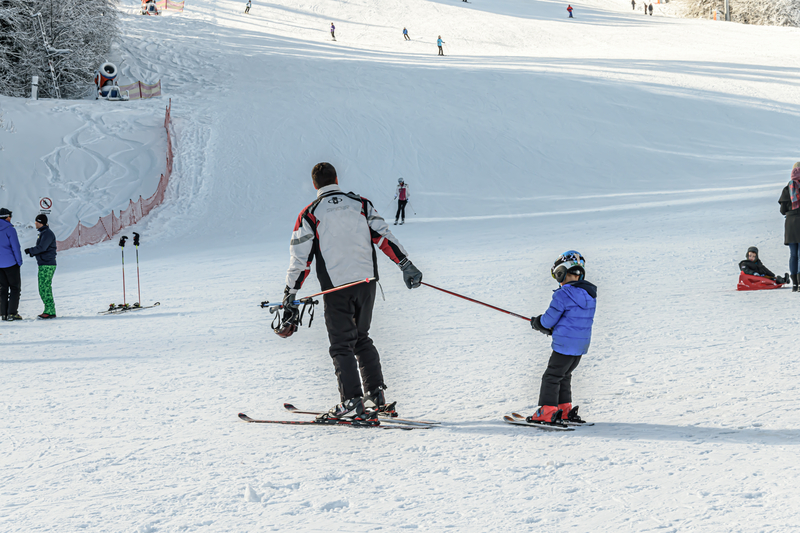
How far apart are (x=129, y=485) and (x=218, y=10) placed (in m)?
50.6

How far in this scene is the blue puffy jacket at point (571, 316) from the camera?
4.31 m

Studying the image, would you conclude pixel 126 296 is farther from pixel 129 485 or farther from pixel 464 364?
pixel 129 485

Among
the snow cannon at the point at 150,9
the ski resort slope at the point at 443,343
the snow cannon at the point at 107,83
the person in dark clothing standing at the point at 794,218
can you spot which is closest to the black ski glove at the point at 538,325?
the ski resort slope at the point at 443,343

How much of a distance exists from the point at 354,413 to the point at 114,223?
17.2m

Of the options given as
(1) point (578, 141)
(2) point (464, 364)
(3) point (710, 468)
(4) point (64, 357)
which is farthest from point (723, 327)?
(1) point (578, 141)

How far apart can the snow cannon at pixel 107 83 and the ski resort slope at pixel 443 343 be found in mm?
3307

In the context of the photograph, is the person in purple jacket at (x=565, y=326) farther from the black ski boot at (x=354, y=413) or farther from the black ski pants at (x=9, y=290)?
the black ski pants at (x=9, y=290)

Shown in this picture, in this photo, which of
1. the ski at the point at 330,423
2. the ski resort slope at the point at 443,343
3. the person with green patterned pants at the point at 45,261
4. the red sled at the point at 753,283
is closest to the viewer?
the ski resort slope at the point at 443,343

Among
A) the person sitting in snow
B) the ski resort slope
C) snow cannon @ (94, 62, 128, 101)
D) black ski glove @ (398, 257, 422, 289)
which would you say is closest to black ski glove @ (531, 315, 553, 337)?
the ski resort slope

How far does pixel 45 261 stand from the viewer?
9750 mm

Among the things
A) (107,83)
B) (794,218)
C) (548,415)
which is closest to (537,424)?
(548,415)

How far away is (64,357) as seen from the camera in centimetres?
704

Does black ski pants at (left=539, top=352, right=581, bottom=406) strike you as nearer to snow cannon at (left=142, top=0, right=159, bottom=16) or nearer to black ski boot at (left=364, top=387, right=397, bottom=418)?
black ski boot at (left=364, top=387, right=397, bottom=418)

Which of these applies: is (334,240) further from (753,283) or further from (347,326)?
(753,283)
